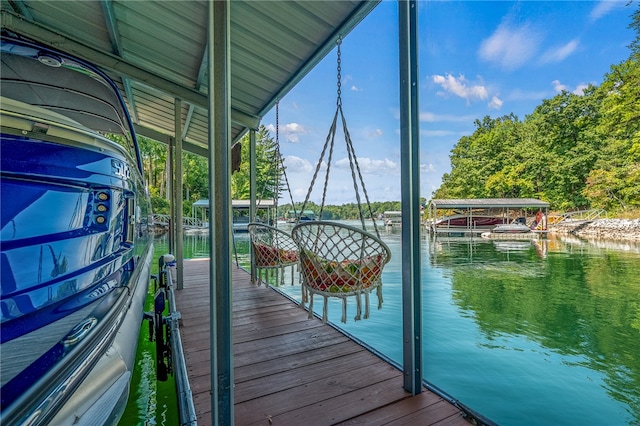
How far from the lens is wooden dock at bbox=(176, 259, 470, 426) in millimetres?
1421

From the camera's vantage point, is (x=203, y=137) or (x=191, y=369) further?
(x=203, y=137)

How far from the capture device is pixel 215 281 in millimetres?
1061

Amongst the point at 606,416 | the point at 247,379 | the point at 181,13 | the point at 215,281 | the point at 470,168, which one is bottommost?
the point at 606,416

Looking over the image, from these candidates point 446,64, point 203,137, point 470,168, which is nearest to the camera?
point 203,137

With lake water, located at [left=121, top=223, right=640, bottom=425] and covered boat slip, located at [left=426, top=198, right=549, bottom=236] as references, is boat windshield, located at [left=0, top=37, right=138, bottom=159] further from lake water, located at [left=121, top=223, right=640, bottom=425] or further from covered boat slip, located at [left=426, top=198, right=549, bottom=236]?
covered boat slip, located at [left=426, top=198, right=549, bottom=236]

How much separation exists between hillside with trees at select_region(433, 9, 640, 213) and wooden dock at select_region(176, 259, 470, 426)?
21.3m

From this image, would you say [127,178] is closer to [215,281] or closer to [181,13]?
[215,281]

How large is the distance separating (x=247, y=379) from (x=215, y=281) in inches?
39.0

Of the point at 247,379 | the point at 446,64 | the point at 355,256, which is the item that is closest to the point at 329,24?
the point at 355,256

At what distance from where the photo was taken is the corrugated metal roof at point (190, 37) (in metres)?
2.07

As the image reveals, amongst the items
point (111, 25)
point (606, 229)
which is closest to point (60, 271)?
point (111, 25)

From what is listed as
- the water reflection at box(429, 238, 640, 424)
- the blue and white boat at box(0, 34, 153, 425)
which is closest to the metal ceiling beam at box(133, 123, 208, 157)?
the blue and white boat at box(0, 34, 153, 425)

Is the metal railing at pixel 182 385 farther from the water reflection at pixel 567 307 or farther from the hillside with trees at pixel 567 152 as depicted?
the hillside with trees at pixel 567 152

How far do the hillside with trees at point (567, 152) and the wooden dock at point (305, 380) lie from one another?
21.3 m
